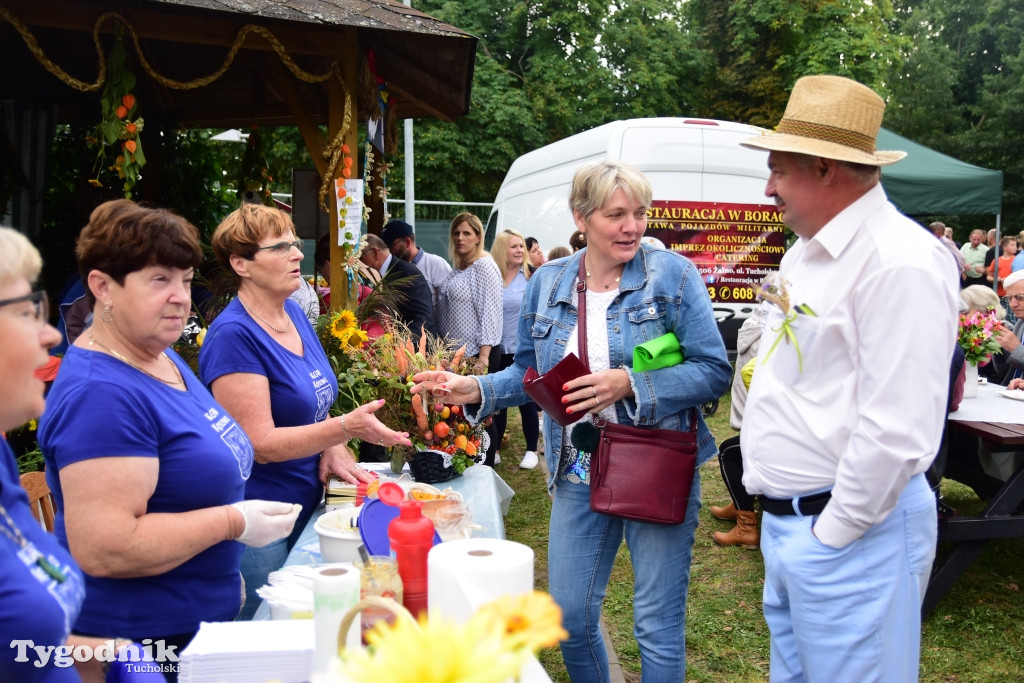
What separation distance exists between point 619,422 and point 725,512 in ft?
10.8

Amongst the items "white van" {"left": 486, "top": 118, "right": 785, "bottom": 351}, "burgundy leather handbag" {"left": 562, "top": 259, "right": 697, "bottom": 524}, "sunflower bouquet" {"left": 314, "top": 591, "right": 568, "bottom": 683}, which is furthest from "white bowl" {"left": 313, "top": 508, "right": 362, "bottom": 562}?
"white van" {"left": 486, "top": 118, "right": 785, "bottom": 351}

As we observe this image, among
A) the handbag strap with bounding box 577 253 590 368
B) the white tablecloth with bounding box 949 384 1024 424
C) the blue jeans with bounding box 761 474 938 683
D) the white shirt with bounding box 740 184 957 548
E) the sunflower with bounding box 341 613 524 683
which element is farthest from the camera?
the white tablecloth with bounding box 949 384 1024 424

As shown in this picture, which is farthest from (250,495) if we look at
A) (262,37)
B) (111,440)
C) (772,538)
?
(262,37)

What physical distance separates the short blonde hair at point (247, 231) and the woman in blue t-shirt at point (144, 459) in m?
0.64

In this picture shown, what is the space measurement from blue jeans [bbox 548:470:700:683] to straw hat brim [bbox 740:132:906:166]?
1.10 meters

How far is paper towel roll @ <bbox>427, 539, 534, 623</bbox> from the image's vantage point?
1476 mm

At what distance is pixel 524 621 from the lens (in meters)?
1.04

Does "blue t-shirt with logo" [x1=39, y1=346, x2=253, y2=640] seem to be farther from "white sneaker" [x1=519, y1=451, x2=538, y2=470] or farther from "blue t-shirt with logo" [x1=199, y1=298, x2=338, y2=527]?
"white sneaker" [x1=519, y1=451, x2=538, y2=470]

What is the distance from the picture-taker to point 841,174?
1983mm

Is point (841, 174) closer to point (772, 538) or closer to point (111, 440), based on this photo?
point (772, 538)

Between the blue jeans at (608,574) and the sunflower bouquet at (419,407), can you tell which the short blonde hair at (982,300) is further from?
the sunflower bouquet at (419,407)

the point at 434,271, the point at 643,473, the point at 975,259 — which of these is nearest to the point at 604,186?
the point at 643,473

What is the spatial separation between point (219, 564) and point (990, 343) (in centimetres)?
430

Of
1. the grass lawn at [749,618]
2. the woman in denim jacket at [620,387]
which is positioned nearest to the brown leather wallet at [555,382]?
the woman in denim jacket at [620,387]
